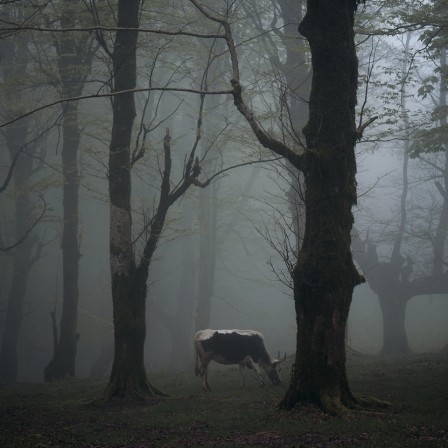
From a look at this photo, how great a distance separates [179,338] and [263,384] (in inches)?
708

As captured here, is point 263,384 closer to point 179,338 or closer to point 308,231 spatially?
point 308,231

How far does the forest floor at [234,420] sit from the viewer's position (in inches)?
312

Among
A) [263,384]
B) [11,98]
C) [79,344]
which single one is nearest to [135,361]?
[263,384]

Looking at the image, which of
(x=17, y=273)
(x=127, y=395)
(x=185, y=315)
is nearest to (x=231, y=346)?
(x=127, y=395)

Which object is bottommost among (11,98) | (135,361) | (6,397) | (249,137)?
(6,397)

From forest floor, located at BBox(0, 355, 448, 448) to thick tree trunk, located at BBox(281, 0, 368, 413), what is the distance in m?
0.58

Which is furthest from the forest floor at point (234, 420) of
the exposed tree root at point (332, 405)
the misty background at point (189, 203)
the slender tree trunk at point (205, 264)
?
the slender tree trunk at point (205, 264)

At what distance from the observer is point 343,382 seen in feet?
31.9

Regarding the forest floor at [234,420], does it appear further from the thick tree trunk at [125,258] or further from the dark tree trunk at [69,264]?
the dark tree trunk at [69,264]

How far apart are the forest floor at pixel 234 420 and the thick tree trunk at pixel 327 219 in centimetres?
58

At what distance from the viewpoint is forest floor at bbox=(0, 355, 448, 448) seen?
312 inches

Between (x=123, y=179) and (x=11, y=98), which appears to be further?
(x=11, y=98)

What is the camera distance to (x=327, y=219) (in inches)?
393

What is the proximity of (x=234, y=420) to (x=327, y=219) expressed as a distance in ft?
12.6
